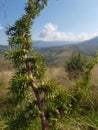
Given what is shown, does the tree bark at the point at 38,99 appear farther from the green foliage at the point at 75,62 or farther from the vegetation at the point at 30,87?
the green foliage at the point at 75,62

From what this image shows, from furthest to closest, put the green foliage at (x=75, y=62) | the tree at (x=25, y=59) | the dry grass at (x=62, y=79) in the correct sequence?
1. the green foliage at (x=75, y=62)
2. the dry grass at (x=62, y=79)
3. the tree at (x=25, y=59)

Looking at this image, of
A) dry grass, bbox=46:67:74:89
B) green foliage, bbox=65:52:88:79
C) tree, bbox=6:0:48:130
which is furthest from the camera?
green foliage, bbox=65:52:88:79

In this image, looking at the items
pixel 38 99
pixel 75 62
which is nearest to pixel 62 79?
pixel 75 62

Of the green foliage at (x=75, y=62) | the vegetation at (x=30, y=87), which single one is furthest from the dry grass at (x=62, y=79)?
the vegetation at (x=30, y=87)

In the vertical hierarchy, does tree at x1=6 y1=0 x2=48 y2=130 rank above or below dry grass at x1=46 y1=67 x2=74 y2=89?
above

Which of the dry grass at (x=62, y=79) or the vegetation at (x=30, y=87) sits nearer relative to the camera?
the vegetation at (x=30, y=87)

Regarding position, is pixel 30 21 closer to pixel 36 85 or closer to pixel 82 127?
pixel 36 85

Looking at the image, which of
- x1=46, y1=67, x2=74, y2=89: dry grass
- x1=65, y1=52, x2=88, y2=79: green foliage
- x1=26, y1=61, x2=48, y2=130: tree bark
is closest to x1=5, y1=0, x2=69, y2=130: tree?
x1=26, y1=61, x2=48, y2=130: tree bark

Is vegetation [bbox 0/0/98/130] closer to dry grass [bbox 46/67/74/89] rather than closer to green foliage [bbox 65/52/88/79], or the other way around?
dry grass [bbox 46/67/74/89]

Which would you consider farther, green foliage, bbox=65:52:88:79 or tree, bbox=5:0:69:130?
green foliage, bbox=65:52:88:79

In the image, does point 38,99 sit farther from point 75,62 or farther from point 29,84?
point 75,62

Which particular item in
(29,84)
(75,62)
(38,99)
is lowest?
(75,62)

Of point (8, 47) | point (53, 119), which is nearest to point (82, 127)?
point (53, 119)

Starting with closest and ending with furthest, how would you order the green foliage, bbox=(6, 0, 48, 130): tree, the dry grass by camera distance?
1. bbox=(6, 0, 48, 130): tree
2. the dry grass
3. the green foliage
